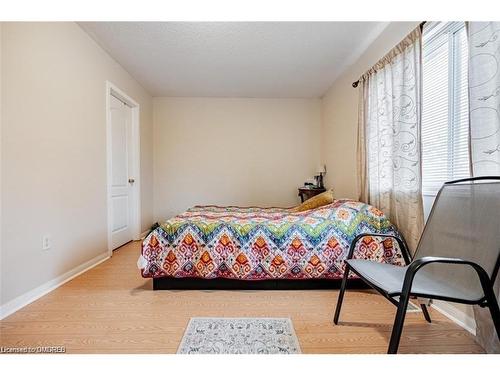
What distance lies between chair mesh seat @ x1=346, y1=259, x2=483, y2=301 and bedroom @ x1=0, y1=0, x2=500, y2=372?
17 mm

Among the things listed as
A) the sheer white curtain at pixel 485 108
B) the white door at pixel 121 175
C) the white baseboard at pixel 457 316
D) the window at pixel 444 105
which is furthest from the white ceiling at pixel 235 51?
the white baseboard at pixel 457 316

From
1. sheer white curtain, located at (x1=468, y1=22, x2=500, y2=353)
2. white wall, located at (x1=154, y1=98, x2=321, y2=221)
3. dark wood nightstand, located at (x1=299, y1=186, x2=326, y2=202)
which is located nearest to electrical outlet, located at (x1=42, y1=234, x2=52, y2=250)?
white wall, located at (x1=154, y1=98, x2=321, y2=221)

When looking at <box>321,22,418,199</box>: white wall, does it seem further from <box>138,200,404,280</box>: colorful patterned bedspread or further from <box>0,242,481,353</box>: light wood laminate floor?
<box>0,242,481,353</box>: light wood laminate floor

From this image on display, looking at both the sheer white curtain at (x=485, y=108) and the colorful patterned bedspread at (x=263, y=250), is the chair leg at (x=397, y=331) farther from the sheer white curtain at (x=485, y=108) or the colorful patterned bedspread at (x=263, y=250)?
the colorful patterned bedspread at (x=263, y=250)

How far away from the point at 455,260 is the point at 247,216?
1827mm

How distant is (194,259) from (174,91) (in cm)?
326

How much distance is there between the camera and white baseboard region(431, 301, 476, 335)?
169cm

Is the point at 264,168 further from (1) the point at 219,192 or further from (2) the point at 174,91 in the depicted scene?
(2) the point at 174,91

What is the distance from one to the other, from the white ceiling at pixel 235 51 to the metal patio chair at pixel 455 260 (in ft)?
6.29

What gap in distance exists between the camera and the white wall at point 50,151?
1.93m

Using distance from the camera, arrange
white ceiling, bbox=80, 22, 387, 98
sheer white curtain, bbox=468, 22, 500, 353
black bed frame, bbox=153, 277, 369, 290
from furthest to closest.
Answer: white ceiling, bbox=80, 22, 387, 98 < black bed frame, bbox=153, 277, 369, 290 < sheer white curtain, bbox=468, 22, 500, 353

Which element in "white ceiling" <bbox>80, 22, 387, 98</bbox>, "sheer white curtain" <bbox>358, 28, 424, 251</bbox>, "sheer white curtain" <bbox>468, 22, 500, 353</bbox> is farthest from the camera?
"white ceiling" <bbox>80, 22, 387, 98</bbox>

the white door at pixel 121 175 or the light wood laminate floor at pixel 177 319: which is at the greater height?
the white door at pixel 121 175
